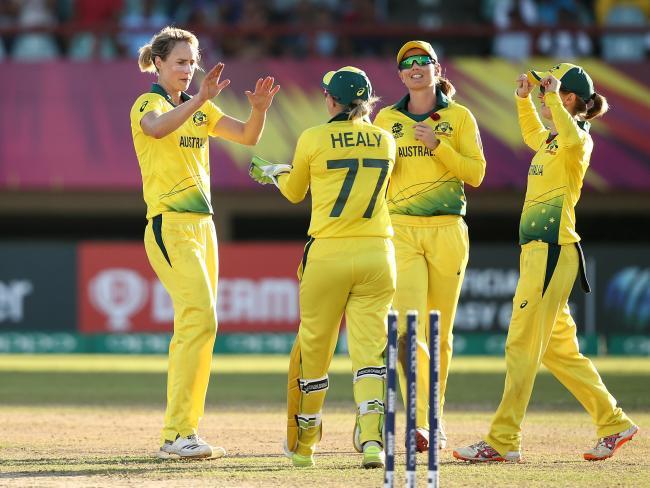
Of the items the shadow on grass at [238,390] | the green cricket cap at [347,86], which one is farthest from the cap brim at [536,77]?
the shadow on grass at [238,390]

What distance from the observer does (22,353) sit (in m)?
19.5

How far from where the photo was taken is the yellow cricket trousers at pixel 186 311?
8406mm

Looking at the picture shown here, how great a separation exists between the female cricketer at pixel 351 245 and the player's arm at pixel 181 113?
27.0 inches

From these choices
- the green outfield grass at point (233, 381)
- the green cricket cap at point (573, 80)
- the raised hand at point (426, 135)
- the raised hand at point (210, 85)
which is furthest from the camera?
the green outfield grass at point (233, 381)

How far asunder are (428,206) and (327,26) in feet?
38.6

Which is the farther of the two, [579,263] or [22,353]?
[22,353]

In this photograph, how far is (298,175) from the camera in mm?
8062

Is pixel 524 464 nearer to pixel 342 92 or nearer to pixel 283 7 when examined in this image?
pixel 342 92

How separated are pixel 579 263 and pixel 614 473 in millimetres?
1363

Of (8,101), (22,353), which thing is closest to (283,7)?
(8,101)

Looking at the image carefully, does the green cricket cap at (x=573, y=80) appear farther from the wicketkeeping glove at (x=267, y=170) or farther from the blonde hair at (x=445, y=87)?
the wicketkeeping glove at (x=267, y=170)

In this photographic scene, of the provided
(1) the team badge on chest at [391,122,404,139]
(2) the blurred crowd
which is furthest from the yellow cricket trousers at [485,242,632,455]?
(2) the blurred crowd

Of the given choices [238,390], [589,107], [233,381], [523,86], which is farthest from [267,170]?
[233,381]

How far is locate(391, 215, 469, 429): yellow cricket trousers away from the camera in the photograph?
9.00 metres
